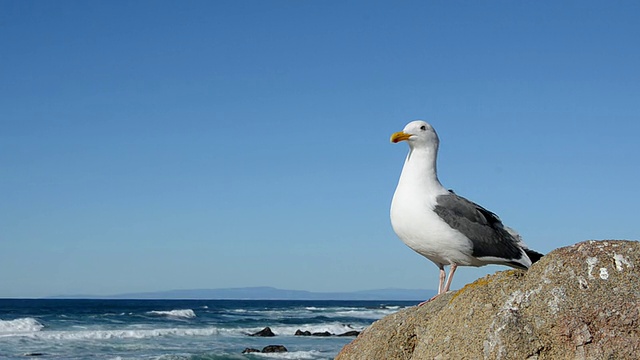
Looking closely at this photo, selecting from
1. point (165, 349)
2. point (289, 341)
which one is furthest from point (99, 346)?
point (289, 341)

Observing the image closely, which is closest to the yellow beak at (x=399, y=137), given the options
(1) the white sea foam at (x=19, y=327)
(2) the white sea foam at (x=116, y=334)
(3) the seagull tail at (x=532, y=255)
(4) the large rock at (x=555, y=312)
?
(3) the seagull tail at (x=532, y=255)

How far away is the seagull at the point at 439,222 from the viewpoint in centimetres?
577

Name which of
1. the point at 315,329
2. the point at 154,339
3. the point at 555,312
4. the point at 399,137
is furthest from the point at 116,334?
the point at 555,312

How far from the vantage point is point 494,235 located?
5938mm

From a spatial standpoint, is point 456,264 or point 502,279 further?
point 456,264

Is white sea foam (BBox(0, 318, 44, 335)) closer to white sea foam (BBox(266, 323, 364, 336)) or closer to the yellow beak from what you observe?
white sea foam (BBox(266, 323, 364, 336))

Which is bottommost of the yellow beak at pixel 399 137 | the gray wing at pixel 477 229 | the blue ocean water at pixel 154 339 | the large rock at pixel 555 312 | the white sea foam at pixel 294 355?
the white sea foam at pixel 294 355

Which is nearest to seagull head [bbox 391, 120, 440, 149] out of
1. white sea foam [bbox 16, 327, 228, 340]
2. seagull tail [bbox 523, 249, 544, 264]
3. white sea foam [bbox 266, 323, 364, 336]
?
seagull tail [bbox 523, 249, 544, 264]

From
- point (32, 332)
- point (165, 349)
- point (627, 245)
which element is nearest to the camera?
Answer: point (627, 245)

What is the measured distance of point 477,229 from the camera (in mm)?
5910

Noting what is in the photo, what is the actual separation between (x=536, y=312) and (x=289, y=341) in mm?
27710

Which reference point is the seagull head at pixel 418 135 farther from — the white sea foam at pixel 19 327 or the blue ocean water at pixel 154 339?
the white sea foam at pixel 19 327

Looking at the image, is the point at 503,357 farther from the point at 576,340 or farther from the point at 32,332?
the point at 32,332

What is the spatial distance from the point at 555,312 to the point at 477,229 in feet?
6.03
